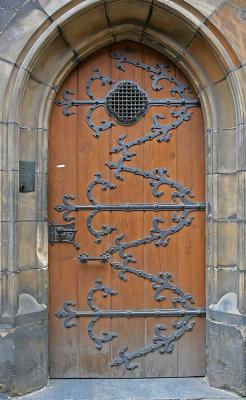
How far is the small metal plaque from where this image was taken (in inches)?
132

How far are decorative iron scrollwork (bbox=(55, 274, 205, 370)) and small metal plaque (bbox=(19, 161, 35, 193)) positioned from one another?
0.89m

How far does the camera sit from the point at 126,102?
3.62 meters

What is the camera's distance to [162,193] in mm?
3623

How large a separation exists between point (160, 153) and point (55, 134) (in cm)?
83

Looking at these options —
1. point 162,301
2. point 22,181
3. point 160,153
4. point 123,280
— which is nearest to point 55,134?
point 22,181

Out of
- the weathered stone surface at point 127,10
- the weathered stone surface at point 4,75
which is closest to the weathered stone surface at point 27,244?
the weathered stone surface at point 4,75

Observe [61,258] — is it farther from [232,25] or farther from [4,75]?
[232,25]

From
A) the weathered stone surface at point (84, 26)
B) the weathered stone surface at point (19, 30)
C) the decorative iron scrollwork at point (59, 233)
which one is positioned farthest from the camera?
the decorative iron scrollwork at point (59, 233)

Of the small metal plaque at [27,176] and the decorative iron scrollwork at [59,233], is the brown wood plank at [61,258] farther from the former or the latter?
the small metal plaque at [27,176]

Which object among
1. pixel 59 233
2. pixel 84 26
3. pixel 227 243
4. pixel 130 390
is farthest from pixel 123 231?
pixel 84 26

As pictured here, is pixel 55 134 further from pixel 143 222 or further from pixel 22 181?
pixel 143 222

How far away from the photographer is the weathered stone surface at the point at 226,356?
3.29m

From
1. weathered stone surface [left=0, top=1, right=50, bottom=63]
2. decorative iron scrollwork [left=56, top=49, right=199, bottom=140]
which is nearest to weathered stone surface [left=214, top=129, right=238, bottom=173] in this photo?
decorative iron scrollwork [left=56, top=49, right=199, bottom=140]

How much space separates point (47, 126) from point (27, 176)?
42cm
